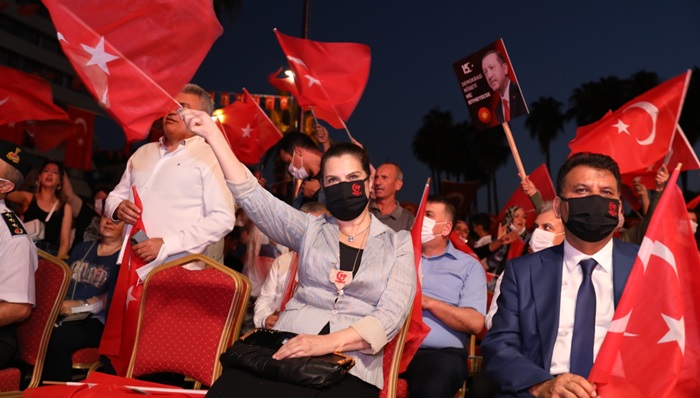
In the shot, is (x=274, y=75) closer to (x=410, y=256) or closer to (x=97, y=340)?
(x=97, y=340)

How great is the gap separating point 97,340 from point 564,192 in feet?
10.9

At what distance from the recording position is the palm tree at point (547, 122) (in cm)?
5656

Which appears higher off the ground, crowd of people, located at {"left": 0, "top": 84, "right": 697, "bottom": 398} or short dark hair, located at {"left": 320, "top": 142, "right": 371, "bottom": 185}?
short dark hair, located at {"left": 320, "top": 142, "right": 371, "bottom": 185}

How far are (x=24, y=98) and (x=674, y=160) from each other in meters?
6.37

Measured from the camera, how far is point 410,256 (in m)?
3.59

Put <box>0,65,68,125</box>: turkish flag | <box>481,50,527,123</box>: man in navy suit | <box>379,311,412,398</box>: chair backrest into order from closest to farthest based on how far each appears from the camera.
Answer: <box>379,311,412,398</box>: chair backrest
<box>481,50,527,123</box>: man in navy suit
<box>0,65,68,125</box>: turkish flag

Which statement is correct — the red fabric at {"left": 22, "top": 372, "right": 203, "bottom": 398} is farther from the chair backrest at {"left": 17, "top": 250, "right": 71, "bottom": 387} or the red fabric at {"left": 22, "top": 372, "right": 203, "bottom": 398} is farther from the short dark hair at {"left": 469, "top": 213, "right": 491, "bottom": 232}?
the short dark hair at {"left": 469, "top": 213, "right": 491, "bottom": 232}

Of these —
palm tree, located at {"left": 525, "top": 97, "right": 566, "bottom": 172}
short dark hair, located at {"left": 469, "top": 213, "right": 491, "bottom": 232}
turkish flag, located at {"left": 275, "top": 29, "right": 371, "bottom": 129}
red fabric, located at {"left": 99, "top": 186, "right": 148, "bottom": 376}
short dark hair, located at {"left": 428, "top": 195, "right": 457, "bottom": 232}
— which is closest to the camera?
A: red fabric, located at {"left": 99, "top": 186, "right": 148, "bottom": 376}

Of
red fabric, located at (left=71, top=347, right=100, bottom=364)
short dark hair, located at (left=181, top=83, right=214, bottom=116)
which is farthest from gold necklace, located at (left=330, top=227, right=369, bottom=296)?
red fabric, located at (left=71, top=347, right=100, bottom=364)

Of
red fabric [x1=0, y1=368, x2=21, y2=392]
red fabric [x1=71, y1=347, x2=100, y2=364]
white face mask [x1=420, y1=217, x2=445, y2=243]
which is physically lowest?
red fabric [x1=71, y1=347, x2=100, y2=364]

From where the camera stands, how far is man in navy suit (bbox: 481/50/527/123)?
600 cm

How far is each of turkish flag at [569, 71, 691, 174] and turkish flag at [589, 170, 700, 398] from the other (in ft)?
11.2

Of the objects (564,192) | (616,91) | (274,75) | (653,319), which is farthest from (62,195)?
(616,91)

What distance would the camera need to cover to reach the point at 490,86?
6199 mm
